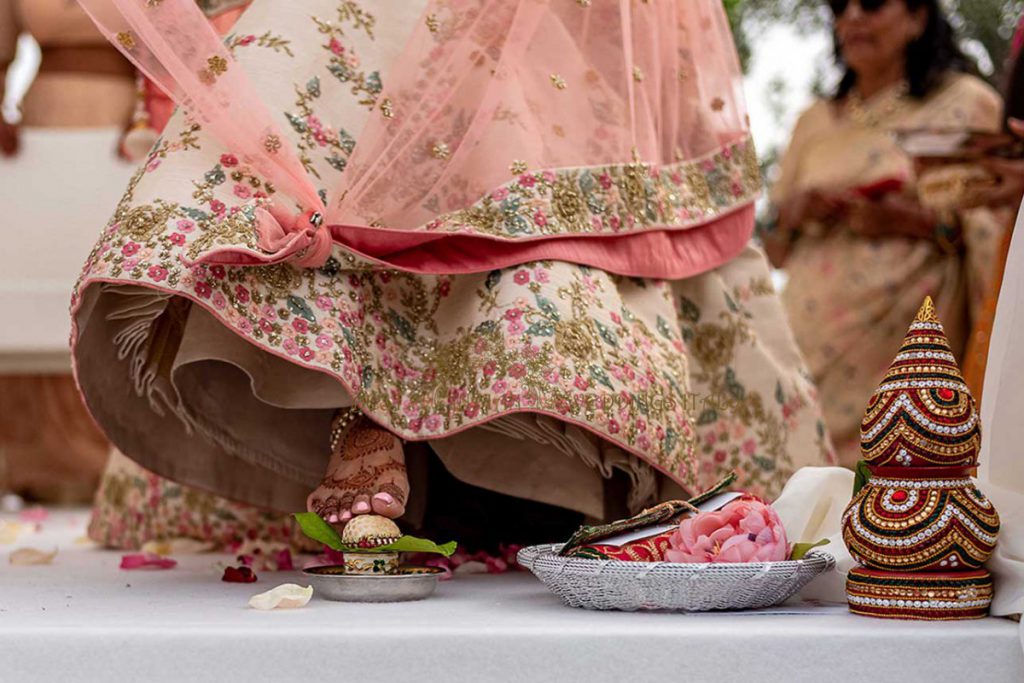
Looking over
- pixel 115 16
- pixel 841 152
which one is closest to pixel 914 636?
pixel 115 16

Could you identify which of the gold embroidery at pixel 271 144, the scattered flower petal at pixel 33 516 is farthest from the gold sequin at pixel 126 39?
the scattered flower petal at pixel 33 516

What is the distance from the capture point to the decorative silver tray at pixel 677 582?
1.05 m

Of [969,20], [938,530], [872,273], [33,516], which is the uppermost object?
[969,20]

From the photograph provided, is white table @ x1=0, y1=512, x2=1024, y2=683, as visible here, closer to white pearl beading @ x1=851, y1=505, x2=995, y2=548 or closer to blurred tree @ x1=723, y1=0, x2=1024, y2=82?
white pearl beading @ x1=851, y1=505, x2=995, y2=548

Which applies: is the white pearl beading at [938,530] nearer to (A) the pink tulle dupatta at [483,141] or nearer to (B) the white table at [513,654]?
(B) the white table at [513,654]

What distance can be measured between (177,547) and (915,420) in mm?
1006

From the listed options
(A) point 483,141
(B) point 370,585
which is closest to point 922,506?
(B) point 370,585

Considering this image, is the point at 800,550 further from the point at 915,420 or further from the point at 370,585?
the point at 370,585

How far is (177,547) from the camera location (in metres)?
1.70

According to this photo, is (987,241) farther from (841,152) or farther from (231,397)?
(231,397)

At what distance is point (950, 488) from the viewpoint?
105cm

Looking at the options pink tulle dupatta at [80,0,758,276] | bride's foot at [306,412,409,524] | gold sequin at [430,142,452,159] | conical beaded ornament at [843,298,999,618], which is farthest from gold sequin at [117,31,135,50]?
conical beaded ornament at [843,298,999,618]

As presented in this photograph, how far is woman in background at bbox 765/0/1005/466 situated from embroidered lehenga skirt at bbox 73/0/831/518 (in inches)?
63.7

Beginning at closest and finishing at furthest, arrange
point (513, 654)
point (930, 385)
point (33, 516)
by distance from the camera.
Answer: point (513, 654), point (930, 385), point (33, 516)
